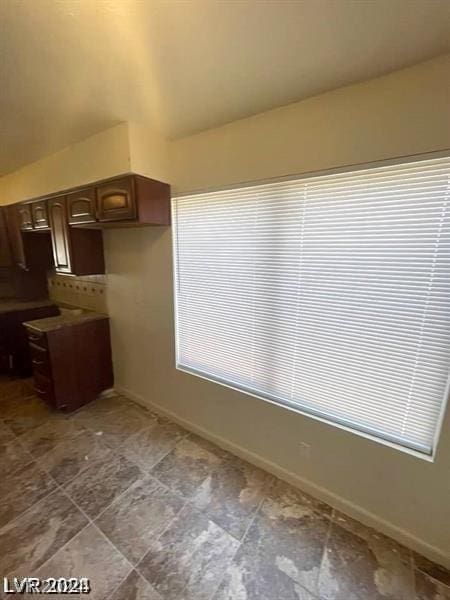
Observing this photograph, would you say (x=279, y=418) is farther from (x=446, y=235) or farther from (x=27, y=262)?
(x=27, y=262)

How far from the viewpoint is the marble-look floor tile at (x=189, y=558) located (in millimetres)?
1244

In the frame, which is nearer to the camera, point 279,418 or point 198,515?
point 198,515

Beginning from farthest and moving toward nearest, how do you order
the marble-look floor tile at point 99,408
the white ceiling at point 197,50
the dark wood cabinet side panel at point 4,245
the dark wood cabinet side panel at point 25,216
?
the dark wood cabinet side panel at point 4,245, the dark wood cabinet side panel at point 25,216, the marble-look floor tile at point 99,408, the white ceiling at point 197,50

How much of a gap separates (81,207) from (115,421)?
2.04 metres

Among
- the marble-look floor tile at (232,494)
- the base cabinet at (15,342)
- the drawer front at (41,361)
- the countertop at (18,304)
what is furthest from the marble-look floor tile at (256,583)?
the countertop at (18,304)

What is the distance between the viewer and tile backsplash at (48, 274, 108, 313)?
9.62ft

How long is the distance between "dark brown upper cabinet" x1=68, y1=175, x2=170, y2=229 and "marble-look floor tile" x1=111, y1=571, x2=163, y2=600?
2136 millimetres

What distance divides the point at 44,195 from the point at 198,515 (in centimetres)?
310

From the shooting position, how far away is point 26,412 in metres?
2.60

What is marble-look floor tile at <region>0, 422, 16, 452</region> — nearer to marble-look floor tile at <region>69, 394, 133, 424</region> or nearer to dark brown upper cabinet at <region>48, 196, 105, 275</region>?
marble-look floor tile at <region>69, 394, 133, 424</region>

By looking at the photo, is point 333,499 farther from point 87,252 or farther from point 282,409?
point 87,252

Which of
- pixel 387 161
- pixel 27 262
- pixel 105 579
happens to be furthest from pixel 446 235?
pixel 27 262

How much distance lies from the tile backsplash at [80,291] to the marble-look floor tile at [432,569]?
313 cm

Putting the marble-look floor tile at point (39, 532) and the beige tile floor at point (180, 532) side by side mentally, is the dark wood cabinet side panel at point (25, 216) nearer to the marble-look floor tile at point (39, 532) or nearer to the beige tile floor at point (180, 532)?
the beige tile floor at point (180, 532)
